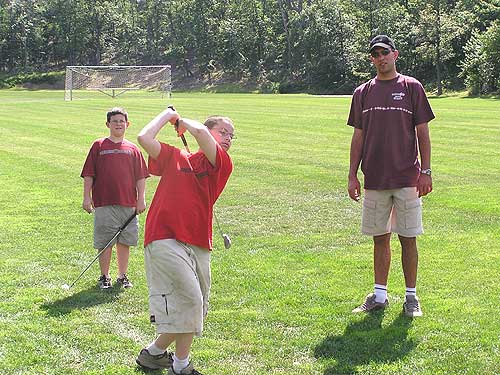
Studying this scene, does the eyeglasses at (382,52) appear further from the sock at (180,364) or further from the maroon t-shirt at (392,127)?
the sock at (180,364)

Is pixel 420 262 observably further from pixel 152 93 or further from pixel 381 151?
pixel 152 93

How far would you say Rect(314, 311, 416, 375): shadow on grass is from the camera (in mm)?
5242

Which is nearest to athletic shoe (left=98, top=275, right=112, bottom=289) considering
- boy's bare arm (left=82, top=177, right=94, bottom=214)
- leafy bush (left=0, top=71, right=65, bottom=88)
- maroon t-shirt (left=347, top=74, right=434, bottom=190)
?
boy's bare arm (left=82, top=177, right=94, bottom=214)

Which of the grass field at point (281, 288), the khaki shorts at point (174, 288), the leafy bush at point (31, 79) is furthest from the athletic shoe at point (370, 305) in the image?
the leafy bush at point (31, 79)

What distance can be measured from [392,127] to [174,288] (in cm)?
249

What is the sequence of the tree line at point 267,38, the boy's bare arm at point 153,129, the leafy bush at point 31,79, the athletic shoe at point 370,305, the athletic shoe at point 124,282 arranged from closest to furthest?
the boy's bare arm at point 153,129, the athletic shoe at point 370,305, the athletic shoe at point 124,282, the tree line at point 267,38, the leafy bush at point 31,79

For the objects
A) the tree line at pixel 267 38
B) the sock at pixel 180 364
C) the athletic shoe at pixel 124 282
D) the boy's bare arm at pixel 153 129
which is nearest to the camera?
the boy's bare arm at pixel 153 129

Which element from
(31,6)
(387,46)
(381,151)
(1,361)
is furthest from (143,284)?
(31,6)

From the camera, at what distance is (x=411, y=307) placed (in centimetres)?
622

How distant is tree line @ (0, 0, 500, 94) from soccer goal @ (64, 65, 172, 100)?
18.8 meters

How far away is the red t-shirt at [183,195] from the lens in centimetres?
469

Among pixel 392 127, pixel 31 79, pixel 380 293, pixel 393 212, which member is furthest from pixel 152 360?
pixel 31 79

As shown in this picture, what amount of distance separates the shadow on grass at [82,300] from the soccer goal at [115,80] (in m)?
55.2

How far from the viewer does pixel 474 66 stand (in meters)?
61.3
